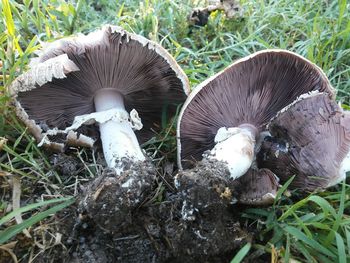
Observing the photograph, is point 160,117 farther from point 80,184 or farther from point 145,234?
point 145,234

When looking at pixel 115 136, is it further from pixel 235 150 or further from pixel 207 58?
pixel 207 58

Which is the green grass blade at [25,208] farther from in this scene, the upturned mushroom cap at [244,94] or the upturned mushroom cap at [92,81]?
the upturned mushroom cap at [244,94]

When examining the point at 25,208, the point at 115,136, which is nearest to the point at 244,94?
the point at 115,136

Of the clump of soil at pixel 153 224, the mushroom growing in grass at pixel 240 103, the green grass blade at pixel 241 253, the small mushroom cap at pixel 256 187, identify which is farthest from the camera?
the mushroom growing in grass at pixel 240 103

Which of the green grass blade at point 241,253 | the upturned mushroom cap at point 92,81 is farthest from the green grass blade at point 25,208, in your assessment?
the green grass blade at point 241,253

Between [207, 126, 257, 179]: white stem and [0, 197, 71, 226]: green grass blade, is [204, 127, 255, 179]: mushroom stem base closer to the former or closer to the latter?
[207, 126, 257, 179]: white stem

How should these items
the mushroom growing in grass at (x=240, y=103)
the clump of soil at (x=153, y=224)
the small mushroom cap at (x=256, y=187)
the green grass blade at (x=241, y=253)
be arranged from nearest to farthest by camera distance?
the green grass blade at (x=241, y=253)
the clump of soil at (x=153, y=224)
the small mushroom cap at (x=256, y=187)
the mushroom growing in grass at (x=240, y=103)
